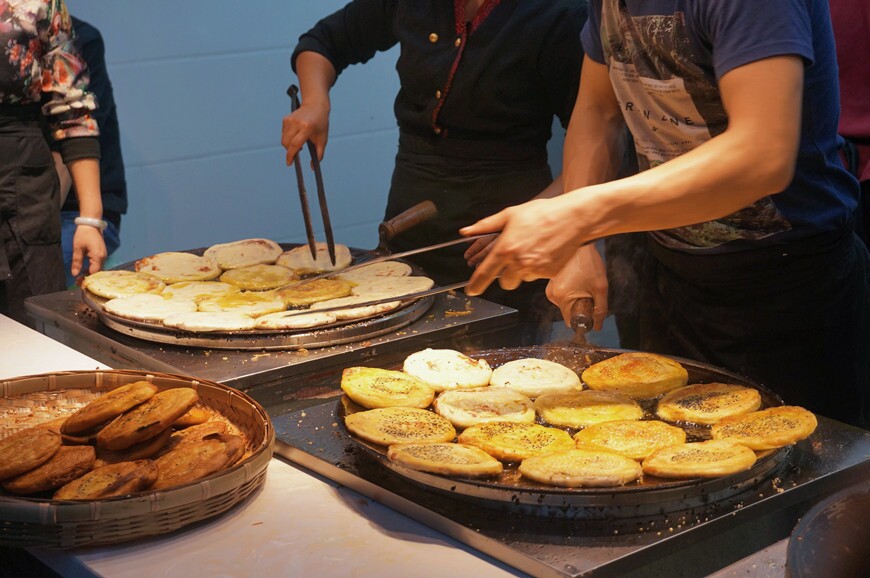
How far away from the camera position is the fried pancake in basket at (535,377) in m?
1.96

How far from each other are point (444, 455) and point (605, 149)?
108cm

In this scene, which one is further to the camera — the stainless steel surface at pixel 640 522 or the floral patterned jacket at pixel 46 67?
the floral patterned jacket at pixel 46 67

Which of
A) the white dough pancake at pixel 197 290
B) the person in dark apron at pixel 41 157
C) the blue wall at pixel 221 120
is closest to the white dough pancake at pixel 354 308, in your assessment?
the white dough pancake at pixel 197 290

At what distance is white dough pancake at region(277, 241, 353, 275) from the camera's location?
9.41ft

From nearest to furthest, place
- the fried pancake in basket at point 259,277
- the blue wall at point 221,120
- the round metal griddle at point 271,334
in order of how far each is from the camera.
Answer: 1. the round metal griddle at point 271,334
2. the fried pancake in basket at point 259,277
3. the blue wall at point 221,120

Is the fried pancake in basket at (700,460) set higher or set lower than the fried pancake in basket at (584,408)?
higher

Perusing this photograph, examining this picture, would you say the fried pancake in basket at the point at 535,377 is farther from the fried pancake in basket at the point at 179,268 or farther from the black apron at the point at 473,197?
the fried pancake in basket at the point at 179,268

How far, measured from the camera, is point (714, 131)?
199cm

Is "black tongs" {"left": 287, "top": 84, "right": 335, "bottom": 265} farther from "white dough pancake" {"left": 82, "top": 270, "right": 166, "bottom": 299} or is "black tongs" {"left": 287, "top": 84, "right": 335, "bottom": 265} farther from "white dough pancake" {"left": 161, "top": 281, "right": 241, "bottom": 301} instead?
"white dough pancake" {"left": 82, "top": 270, "right": 166, "bottom": 299}

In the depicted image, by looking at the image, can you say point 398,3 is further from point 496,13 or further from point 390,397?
point 390,397

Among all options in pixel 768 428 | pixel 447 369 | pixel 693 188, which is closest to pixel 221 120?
pixel 447 369

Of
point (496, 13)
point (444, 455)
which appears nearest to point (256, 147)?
point (496, 13)

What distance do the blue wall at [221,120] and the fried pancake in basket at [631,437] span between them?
3603 mm

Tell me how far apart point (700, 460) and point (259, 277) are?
1576 mm
